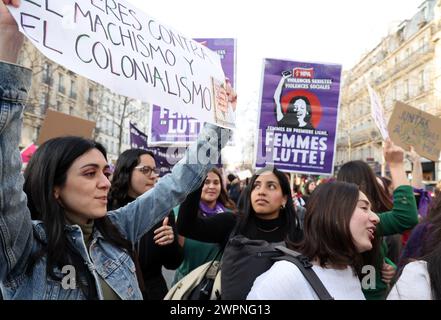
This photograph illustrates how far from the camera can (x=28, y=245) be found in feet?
4.93

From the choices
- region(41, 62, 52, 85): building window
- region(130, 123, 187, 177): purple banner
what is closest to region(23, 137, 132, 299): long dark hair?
region(130, 123, 187, 177): purple banner

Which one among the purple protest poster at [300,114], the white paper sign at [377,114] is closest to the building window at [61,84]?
the purple protest poster at [300,114]

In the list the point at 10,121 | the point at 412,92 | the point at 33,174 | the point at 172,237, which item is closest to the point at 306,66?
the point at 172,237

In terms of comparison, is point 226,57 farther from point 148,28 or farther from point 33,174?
point 33,174

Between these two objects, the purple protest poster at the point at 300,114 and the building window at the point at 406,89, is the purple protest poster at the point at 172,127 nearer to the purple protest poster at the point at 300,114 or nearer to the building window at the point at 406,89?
the purple protest poster at the point at 300,114

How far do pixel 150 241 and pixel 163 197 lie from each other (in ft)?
3.14

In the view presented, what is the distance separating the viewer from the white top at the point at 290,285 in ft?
5.59

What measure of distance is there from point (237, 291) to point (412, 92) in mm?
37025

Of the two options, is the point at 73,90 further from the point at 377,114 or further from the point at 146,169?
the point at 377,114

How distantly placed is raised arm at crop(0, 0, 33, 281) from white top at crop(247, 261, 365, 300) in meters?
0.92

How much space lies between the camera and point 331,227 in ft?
6.49

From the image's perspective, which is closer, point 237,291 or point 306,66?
point 237,291

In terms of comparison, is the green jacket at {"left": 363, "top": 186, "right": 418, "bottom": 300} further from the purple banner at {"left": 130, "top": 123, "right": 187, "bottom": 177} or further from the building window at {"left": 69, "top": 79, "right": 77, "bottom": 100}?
the building window at {"left": 69, "top": 79, "right": 77, "bottom": 100}

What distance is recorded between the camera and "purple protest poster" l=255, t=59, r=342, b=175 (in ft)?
13.4
